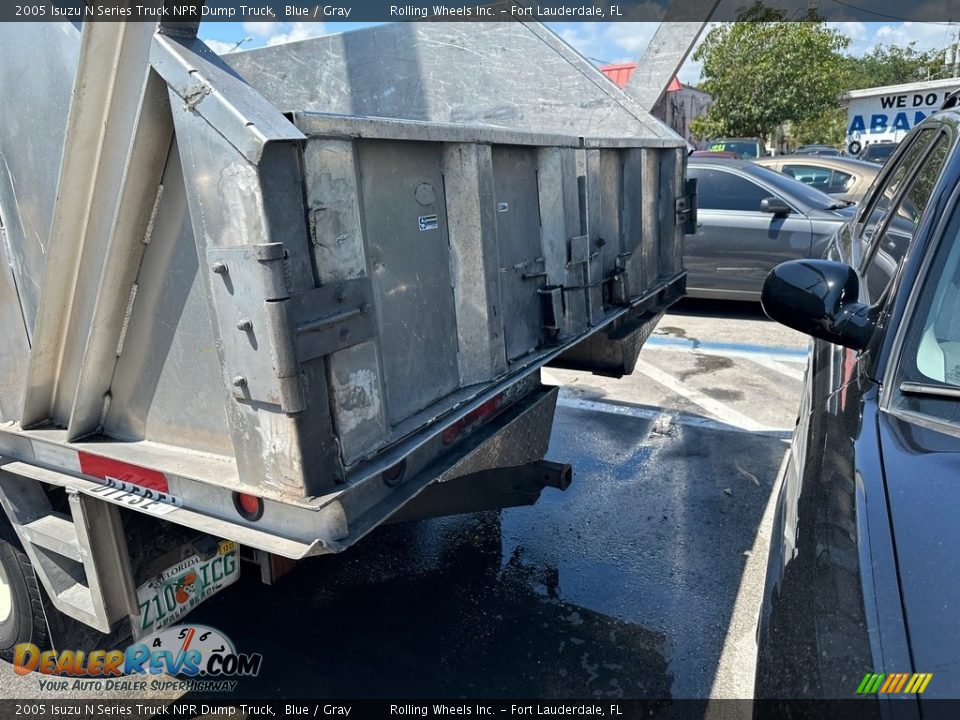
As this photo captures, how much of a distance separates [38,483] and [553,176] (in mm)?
2316

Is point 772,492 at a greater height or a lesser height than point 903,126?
lesser

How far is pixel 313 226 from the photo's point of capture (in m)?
1.75

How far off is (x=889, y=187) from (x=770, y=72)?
94.9ft

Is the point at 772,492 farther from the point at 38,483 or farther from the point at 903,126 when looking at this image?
the point at 903,126

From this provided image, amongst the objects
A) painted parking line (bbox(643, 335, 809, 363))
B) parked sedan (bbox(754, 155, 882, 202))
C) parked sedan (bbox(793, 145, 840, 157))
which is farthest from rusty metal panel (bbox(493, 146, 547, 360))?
parked sedan (bbox(793, 145, 840, 157))

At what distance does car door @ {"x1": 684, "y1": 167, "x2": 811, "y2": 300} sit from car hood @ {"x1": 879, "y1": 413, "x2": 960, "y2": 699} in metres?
6.79

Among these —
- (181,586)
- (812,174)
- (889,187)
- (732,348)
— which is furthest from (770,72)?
(181,586)

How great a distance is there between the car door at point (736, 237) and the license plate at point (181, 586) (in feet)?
22.2

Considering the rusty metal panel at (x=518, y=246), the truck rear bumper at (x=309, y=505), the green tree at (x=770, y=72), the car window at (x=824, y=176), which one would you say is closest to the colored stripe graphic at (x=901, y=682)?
the truck rear bumper at (x=309, y=505)

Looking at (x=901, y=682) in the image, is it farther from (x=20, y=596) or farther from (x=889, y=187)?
(x=889, y=187)

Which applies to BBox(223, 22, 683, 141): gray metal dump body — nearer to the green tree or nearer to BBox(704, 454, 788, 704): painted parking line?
BBox(704, 454, 788, 704): painted parking line

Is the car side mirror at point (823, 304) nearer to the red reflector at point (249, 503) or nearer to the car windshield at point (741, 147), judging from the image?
the red reflector at point (249, 503)

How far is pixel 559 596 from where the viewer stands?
3377 mm

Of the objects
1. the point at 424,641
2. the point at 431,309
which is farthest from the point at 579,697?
the point at 431,309
